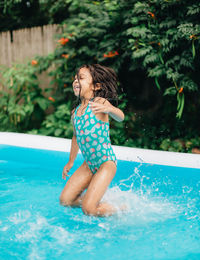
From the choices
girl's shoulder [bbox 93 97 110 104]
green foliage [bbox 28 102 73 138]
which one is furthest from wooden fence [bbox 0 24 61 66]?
girl's shoulder [bbox 93 97 110 104]

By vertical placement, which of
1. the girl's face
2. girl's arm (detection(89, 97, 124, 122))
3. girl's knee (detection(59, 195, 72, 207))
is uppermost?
the girl's face

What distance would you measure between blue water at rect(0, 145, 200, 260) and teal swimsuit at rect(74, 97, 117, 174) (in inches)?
20.7

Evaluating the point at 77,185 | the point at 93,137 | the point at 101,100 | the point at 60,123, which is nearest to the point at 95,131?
the point at 93,137

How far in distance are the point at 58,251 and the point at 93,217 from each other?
519mm

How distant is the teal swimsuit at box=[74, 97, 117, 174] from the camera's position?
2.91m

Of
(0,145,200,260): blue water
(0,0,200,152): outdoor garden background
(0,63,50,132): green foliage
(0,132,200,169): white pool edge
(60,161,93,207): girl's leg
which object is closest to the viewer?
(0,145,200,260): blue water

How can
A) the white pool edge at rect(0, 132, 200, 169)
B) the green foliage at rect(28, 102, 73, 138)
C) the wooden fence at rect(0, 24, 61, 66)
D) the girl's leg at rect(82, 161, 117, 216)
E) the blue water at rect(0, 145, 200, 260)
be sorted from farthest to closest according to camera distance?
the wooden fence at rect(0, 24, 61, 66) < the green foliage at rect(28, 102, 73, 138) < the white pool edge at rect(0, 132, 200, 169) < the girl's leg at rect(82, 161, 117, 216) < the blue water at rect(0, 145, 200, 260)

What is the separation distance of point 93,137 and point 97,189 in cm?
43

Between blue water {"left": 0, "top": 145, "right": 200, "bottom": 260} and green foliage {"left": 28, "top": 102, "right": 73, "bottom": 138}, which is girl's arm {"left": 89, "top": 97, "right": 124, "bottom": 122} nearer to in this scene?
blue water {"left": 0, "top": 145, "right": 200, "bottom": 260}

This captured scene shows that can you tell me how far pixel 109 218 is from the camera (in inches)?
118

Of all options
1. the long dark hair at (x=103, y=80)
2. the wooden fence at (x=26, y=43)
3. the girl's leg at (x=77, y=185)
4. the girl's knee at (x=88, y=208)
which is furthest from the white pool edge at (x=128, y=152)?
the wooden fence at (x=26, y=43)

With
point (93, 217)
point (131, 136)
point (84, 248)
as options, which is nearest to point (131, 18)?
point (131, 136)

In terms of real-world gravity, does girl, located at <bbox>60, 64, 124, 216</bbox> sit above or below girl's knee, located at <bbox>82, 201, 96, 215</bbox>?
above

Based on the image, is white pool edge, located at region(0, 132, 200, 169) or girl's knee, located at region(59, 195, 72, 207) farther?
white pool edge, located at region(0, 132, 200, 169)
